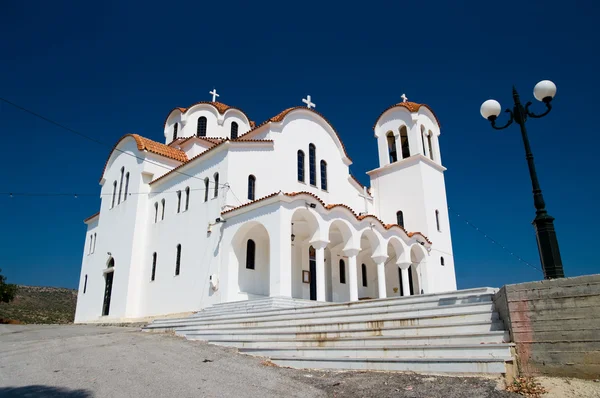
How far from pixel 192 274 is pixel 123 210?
23.6ft

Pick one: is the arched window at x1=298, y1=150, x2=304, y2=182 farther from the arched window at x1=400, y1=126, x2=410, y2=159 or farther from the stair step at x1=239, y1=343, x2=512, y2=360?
the stair step at x1=239, y1=343, x2=512, y2=360

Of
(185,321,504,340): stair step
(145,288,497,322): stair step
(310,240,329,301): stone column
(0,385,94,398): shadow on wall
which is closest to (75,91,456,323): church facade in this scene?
(310,240,329,301): stone column

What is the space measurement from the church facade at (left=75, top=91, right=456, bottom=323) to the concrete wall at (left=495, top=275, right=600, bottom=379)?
31.6 ft

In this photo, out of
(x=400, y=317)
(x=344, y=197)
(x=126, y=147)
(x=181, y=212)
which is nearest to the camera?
(x=400, y=317)

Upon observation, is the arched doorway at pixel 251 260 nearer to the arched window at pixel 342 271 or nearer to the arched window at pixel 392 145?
the arched window at pixel 342 271

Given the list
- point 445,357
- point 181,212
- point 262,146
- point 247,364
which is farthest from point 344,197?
point 445,357

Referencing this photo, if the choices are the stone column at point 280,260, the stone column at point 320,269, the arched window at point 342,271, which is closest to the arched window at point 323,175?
the arched window at point 342,271

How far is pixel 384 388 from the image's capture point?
6062mm

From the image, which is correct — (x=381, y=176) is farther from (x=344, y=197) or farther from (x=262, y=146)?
(x=262, y=146)

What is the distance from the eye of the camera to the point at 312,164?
21312 mm

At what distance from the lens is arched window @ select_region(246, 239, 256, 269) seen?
17688 millimetres

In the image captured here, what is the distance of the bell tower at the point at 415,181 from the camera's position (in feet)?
73.3

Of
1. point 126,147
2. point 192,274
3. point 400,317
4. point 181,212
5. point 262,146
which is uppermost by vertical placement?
point 126,147

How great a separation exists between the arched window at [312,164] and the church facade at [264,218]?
2.0 inches
